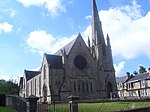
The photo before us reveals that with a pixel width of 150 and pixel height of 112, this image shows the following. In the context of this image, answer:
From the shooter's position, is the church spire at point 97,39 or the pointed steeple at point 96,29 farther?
the pointed steeple at point 96,29

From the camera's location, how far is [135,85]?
73.8 meters

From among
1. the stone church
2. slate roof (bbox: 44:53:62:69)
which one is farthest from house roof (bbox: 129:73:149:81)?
slate roof (bbox: 44:53:62:69)

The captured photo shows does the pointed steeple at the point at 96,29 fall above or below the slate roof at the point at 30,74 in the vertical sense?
above

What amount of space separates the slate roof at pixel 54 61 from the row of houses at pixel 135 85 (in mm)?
23158

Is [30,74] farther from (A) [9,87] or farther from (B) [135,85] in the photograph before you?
(B) [135,85]

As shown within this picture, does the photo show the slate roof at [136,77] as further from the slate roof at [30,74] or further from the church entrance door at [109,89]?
the slate roof at [30,74]

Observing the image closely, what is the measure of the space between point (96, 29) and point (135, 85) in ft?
77.9

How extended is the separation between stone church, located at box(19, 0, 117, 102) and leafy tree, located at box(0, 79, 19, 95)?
94.1ft

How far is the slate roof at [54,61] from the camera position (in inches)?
2061

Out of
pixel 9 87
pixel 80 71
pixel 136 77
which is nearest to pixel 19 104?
pixel 80 71

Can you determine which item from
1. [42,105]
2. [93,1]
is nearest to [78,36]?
[93,1]

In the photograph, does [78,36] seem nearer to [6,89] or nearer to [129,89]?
[129,89]

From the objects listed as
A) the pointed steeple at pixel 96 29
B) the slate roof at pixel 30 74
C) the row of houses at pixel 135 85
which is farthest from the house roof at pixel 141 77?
the slate roof at pixel 30 74

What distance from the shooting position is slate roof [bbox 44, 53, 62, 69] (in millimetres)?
52344
